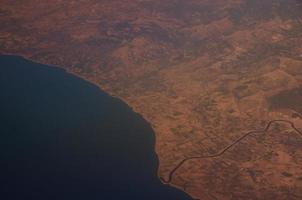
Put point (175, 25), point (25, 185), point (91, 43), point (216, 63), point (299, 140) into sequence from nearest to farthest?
1. point (25, 185)
2. point (299, 140)
3. point (216, 63)
4. point (91, 43)
5. point (175, 25)

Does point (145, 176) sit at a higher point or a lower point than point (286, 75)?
lower

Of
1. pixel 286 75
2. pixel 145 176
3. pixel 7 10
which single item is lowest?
pixel 145 176

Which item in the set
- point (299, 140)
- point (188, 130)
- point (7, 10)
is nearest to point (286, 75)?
point (299, 140)

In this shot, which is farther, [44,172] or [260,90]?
[260,90]

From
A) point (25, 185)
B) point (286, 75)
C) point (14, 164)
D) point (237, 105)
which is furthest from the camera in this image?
point (286, 75)

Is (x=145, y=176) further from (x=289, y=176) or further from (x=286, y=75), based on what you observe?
(x=286, y=75)

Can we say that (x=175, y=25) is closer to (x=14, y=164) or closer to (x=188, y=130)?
(x=188, y=130)

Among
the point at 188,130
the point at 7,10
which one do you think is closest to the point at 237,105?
the point at 188,130
